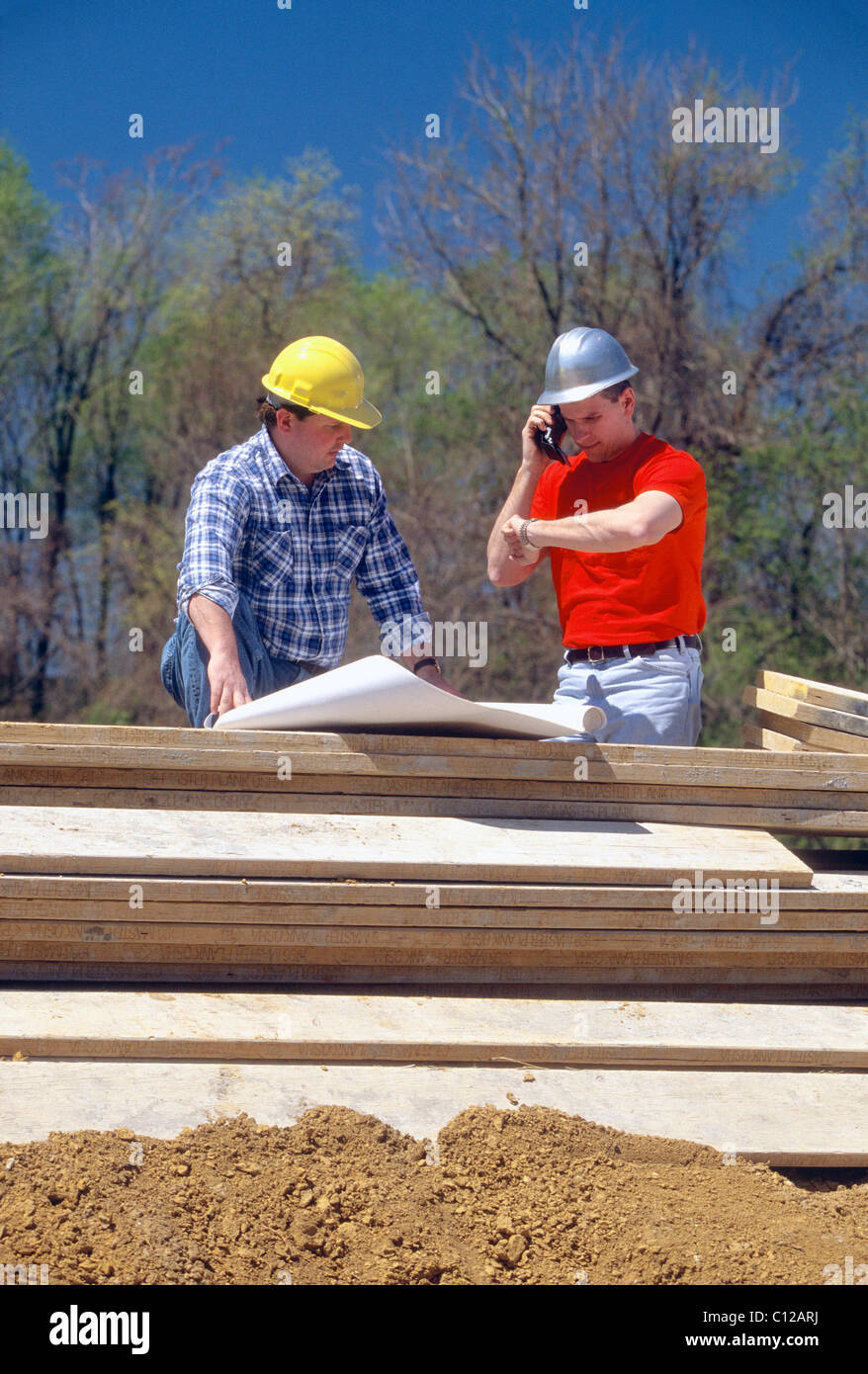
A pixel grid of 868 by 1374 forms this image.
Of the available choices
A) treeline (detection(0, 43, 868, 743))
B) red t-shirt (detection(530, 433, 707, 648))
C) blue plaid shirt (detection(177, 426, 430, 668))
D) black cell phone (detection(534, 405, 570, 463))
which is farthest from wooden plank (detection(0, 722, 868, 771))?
treeline (detection(0, 43, 868, 743))

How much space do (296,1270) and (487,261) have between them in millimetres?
17430

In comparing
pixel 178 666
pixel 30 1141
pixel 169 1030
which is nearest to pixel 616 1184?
pixel 169 1030

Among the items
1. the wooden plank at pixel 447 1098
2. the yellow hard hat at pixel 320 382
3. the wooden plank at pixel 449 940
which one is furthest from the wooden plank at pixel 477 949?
the yellow hard hat at pixel 320 382

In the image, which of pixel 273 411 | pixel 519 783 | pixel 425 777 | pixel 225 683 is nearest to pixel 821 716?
pixel 519 783

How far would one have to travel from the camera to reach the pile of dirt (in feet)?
8.29

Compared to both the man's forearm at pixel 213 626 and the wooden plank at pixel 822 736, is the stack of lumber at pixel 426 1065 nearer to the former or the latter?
the wooden plank at pixel 822 736

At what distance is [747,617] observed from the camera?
54.9 feet

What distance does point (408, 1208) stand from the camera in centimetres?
271

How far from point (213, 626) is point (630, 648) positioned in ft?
4.64

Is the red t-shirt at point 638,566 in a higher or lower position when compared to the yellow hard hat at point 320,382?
lower

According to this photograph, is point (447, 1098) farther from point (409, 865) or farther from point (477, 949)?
point (409, 865)

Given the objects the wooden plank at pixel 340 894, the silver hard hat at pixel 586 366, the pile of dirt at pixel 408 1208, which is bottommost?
the pile of dirt at pixel 408 1208

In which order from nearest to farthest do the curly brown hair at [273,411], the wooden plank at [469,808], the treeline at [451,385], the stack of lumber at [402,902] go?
the stack of lumber at [402,902]
the wooden plank at [469,808]
the curly brown hair at [273,411]
the treeline at [451,385]

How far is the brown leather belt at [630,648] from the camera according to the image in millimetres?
4266
